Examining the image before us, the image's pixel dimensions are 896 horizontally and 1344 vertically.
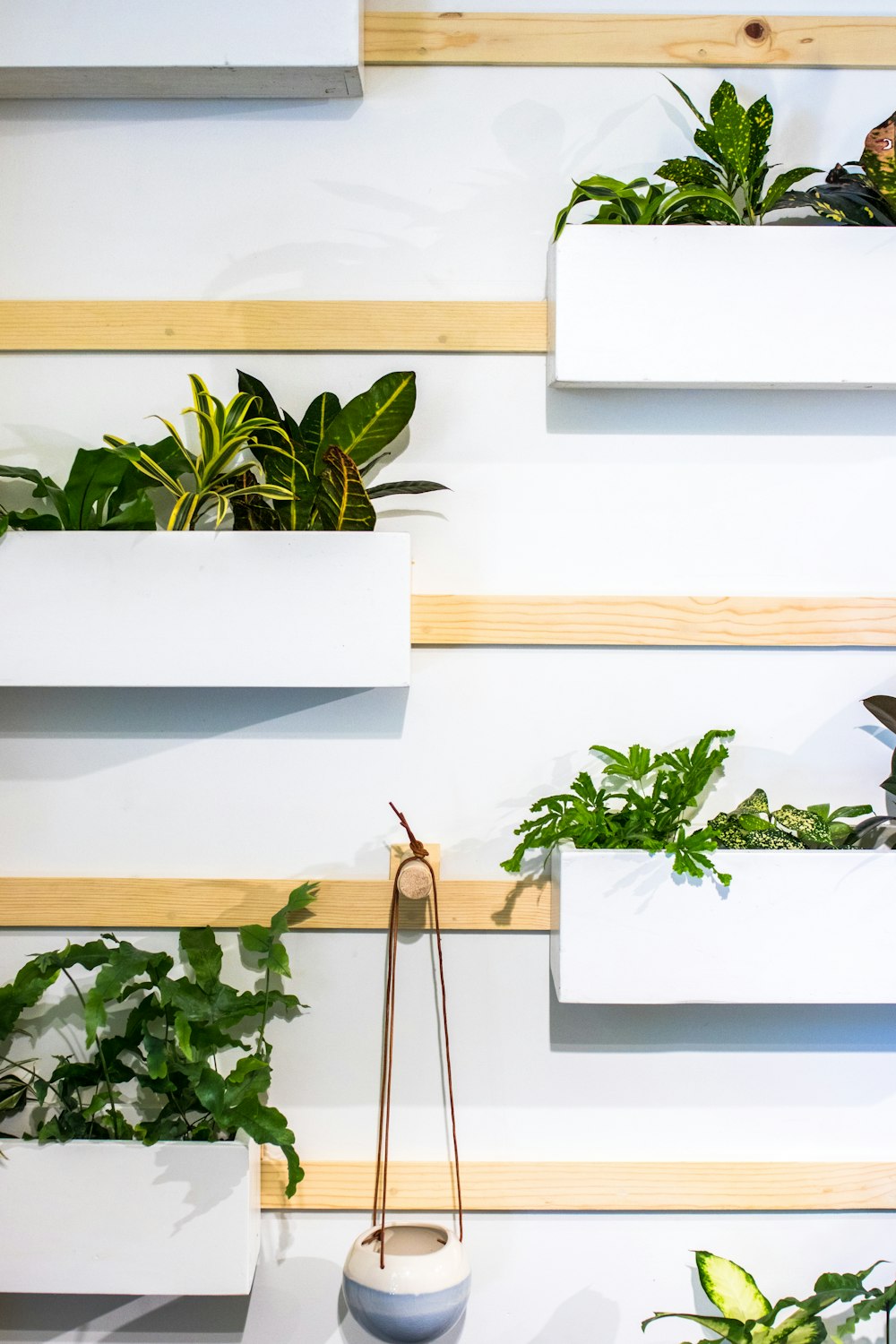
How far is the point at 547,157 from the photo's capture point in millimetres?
1530

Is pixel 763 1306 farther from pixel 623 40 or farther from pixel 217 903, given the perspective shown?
pixel 623 40

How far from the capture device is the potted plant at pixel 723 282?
140 cm

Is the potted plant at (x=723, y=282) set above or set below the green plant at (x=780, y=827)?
above

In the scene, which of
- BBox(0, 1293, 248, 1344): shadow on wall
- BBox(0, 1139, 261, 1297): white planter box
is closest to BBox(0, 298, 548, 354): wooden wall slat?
BBox(0, 1139, 261, 1297): white planter box

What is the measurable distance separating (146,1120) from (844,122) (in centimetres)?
170

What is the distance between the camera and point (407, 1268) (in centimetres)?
131

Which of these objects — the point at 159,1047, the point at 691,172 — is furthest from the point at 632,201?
the point at 159,1047

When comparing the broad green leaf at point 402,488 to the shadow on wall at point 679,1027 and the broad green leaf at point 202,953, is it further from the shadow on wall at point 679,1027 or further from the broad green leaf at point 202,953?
the shadow on wall at point 679,1027

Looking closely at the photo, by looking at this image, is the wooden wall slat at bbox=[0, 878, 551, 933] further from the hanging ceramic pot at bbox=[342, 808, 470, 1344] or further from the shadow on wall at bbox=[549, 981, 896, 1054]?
the shadow on wall at bbox=[549, 981, 896, 1054]

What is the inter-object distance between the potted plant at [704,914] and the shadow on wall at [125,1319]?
675mm

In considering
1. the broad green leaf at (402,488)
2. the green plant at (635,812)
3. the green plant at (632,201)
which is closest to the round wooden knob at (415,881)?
the green plant at (635,812)

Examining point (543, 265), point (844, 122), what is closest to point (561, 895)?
point (543, 265)

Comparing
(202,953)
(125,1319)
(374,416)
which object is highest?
(374,416)

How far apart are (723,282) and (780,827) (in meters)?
0.71
